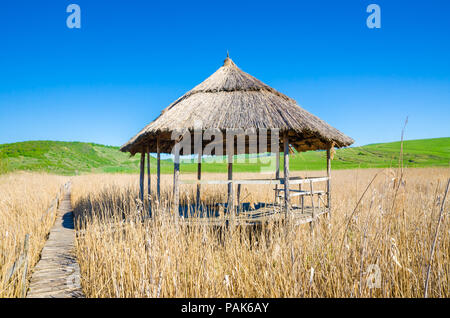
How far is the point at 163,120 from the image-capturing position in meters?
5.42

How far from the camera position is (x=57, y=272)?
126 inches

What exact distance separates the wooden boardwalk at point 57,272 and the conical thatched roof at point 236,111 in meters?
2.69

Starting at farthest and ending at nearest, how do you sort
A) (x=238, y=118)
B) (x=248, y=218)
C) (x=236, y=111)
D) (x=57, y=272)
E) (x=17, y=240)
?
1. (x=236, y=111)
2. (x=238, y=118)
3. (x=248, y=218)
4. (x=17, y=240)
5. (x=57, y=272)

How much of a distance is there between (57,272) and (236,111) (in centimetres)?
418

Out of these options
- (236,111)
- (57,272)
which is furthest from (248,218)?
(57,272)

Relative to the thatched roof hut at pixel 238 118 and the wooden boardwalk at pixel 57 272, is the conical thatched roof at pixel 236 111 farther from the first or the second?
the wooden boardwalk at pixel 57 272

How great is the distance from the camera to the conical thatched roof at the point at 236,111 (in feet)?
16.1

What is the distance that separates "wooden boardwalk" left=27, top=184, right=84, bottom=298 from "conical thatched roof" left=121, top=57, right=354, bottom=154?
2691mm

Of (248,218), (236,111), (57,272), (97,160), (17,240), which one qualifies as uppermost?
(236,111)

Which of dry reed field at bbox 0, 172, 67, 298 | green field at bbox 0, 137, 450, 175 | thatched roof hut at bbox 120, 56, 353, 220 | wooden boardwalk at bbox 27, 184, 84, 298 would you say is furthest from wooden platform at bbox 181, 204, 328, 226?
green field at bbox 0, 137, 450, 175

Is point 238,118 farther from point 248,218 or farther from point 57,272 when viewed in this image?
point 57,272

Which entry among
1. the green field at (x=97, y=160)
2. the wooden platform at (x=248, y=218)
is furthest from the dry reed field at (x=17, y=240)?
the green field at (x=97, y=160)

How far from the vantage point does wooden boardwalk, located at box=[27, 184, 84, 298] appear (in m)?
2.68
